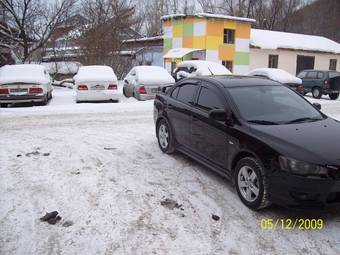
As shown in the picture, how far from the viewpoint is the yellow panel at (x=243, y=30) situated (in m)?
31.2

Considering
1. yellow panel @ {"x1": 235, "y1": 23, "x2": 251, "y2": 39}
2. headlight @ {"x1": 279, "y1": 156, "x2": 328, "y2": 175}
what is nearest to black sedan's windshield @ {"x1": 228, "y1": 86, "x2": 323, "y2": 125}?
headlight @ {"x1": 279, "y1": 156, "x2": 328, "y2": 175}

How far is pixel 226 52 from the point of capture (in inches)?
1215

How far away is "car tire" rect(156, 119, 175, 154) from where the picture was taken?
21.5ft

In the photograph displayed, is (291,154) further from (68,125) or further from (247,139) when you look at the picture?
(68,125)

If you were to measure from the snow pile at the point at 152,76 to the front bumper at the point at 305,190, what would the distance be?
425 inches

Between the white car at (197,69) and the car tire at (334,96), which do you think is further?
the car tire at (334,96)

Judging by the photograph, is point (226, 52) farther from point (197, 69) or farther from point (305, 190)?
point (305, 190)

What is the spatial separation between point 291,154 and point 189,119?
2.12 meters

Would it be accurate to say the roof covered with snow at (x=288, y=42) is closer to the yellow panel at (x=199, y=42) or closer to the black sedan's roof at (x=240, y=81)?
the yellow panel at (x=199, y=42)

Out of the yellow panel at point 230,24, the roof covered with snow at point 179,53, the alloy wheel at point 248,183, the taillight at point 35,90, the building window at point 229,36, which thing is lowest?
the alloy wheel at point 248,183

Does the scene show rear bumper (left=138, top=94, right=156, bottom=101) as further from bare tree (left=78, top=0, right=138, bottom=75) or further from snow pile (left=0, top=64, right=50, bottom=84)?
bare tree (left=78, top=0, right=138, bottom=75)

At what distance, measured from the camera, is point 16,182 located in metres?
5.21

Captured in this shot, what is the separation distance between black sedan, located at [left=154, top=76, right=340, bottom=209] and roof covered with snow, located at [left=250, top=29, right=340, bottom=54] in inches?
1061
